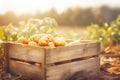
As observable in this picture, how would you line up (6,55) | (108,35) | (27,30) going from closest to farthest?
(6,55)
(27,30)
(108,35)

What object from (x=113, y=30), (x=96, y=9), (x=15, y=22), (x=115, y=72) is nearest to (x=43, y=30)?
(x=115, y=72)

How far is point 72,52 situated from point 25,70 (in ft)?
2.17

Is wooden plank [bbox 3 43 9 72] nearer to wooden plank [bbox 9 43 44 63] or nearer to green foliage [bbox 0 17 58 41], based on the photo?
wooden plank [bbox 9 43 44 63]

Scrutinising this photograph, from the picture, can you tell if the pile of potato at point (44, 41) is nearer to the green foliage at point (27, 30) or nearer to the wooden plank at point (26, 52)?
the wooden plank at point (26, 52)

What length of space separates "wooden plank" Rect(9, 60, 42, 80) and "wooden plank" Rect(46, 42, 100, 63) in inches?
9.7

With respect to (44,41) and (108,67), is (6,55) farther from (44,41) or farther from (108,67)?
(108,67)

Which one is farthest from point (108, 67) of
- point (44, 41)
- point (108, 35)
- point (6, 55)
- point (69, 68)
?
point (108, 35)

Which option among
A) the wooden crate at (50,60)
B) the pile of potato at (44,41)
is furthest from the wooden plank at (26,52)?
the pile of potato at (44,41)

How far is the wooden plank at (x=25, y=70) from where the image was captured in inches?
178

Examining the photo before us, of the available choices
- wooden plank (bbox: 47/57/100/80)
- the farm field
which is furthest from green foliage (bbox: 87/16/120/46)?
wooden plank (bbox: 47/57/100/80)

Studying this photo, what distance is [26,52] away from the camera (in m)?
4.62

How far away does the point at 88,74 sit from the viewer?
4.83 meters

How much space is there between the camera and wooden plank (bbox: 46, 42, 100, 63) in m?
4.41

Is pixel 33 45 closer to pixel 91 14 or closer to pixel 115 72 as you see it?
pixel 115 72
